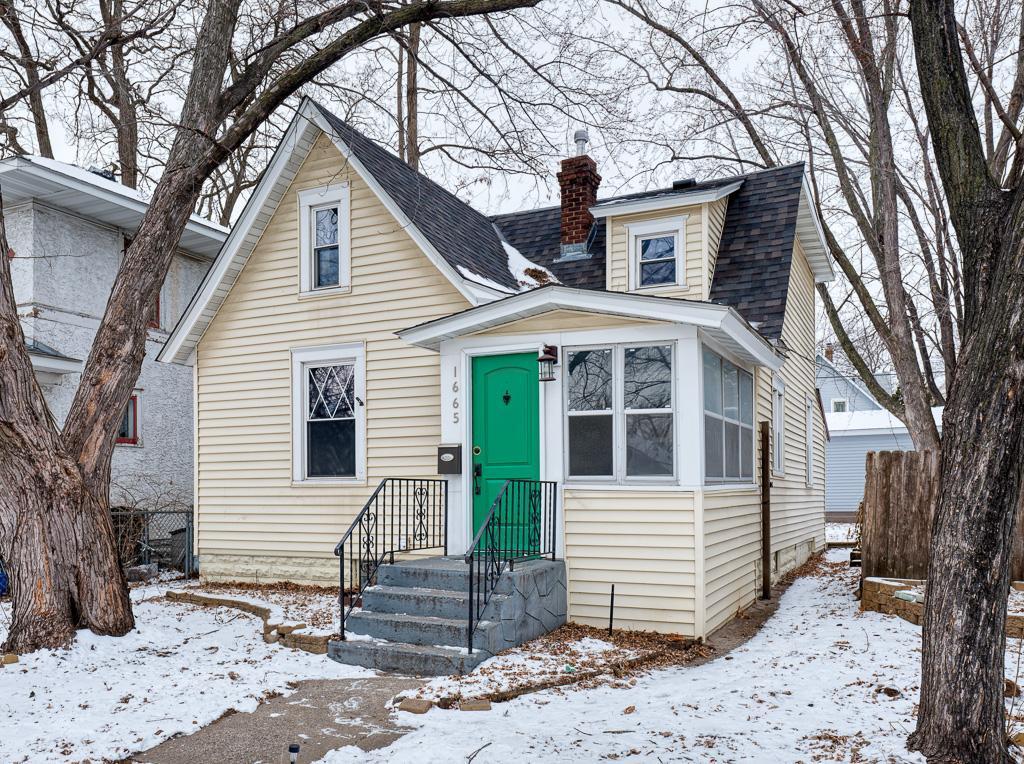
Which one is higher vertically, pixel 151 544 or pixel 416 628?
pixel 416 628

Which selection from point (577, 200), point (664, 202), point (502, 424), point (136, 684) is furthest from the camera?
point (577, 200)

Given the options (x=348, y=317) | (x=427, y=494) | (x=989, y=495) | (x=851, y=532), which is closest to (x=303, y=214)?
(x=348, y=317)

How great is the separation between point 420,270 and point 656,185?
764cm

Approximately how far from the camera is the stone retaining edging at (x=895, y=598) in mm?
8055

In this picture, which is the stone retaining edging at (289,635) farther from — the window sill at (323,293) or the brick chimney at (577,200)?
the brick chimney at (577,200)

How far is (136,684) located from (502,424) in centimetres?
411

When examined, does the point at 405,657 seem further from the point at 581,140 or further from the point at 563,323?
the point at 581,140

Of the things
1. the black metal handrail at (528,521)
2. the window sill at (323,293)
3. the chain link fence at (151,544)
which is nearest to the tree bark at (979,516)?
the black metal handrail at (528,521)

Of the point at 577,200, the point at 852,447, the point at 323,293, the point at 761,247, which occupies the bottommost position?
the point at 852,447

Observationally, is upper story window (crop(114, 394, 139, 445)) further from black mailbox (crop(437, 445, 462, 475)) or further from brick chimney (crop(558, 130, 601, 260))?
brick chimney (crop(558, 130, 601, 260))

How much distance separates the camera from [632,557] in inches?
311

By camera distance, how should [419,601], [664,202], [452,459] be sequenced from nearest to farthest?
[419,601] → [452,459] → [664,202]

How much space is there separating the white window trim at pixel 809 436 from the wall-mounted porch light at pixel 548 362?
8467 mm

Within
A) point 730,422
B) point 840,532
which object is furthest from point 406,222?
point 840,532
